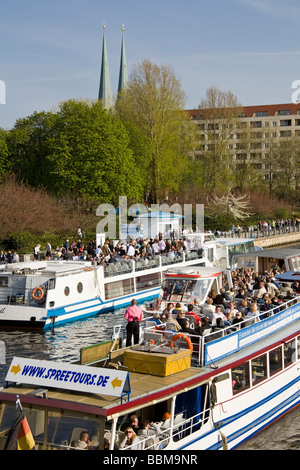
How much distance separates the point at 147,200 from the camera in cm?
7294

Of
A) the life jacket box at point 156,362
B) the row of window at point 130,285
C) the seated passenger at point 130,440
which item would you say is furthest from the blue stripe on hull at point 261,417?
the row of window at point 130,285

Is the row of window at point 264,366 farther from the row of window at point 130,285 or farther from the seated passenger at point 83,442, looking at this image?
the row of window at point 130,285

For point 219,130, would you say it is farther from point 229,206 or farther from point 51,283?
point 51,283

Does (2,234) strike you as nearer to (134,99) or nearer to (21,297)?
(21,297)

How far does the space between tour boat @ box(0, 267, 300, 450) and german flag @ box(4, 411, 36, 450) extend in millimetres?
716

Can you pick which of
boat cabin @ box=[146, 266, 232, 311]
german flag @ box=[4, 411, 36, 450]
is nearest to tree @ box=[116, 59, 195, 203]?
boat cabin @ box=[146, 266, 232, 311]

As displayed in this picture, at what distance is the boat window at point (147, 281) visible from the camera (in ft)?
112

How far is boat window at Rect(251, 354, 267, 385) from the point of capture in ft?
48.8

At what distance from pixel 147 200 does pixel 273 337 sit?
188ft

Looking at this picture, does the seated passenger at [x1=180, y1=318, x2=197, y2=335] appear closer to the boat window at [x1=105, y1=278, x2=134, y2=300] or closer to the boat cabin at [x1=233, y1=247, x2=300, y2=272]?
the boat cabin at [x1=233, y1=247, x2=300, y2=272]

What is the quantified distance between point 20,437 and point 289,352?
9.40 meters

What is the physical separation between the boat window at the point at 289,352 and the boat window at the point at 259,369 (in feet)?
4.39

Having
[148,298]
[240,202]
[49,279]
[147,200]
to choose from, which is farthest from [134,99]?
[49,279]

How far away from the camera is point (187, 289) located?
2236 cm
